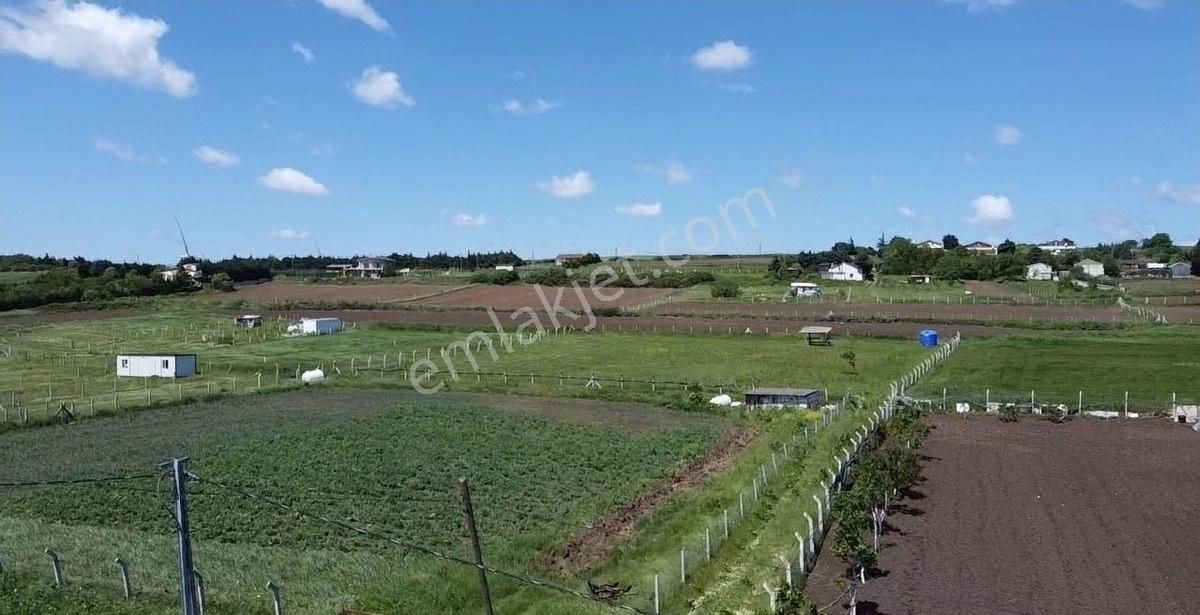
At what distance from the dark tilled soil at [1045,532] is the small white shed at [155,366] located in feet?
113

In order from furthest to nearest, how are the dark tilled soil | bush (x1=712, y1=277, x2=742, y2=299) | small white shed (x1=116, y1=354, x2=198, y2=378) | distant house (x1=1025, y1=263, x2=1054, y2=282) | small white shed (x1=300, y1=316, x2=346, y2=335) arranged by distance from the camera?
1. distant house (x1=1025, y1=263, x2=1054, y2=282)
2. bush (x1=712, y1=277, x2=742, y2=299)
3. small white shed (x1=300, y1=316, x2=346, y2=335)
4. small white shed (x1=116, y1=354, x2=198, y2=378)
5. the dark tilled soil

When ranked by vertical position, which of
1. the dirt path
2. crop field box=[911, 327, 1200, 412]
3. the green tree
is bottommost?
the dirt path

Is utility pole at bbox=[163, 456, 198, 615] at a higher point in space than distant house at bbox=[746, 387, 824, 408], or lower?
higher

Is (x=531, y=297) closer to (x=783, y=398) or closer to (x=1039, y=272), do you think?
(x=783, y=398)

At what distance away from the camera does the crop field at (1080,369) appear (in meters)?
31.8

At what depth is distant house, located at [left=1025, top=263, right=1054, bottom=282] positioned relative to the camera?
107 m

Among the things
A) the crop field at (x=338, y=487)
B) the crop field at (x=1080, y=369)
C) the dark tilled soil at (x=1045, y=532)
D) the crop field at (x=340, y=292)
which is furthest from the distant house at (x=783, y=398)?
the crop field at (x=340, y=292)

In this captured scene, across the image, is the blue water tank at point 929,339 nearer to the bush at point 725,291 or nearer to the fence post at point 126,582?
the bush at point 725,291

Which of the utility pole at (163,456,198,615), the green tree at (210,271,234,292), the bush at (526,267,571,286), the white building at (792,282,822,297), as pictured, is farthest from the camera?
the bush at (526,267,571,286)

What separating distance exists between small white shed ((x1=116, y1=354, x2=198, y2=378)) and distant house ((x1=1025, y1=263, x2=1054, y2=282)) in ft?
321

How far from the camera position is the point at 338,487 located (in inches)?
794

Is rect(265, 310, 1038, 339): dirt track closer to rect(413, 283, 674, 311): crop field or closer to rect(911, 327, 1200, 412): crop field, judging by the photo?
rect(911, 327, 1200, 412): crop field

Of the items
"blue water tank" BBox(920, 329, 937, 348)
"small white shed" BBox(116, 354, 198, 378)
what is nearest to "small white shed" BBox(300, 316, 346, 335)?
"small white shed" BBox(116, 354, 198, 378)

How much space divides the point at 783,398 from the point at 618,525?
49.8 feet
